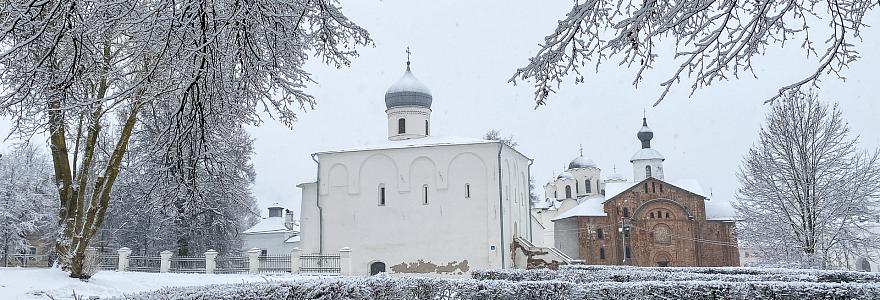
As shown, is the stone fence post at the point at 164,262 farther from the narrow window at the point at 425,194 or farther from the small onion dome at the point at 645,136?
the small onion dome at the point at 645,136

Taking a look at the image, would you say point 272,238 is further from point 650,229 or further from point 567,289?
point 567,289

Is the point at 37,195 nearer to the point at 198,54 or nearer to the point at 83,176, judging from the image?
the point at 83,176

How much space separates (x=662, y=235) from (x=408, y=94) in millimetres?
17656

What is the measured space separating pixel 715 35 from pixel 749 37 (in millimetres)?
230

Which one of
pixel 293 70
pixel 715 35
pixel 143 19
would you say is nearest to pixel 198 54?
pixel 143 19

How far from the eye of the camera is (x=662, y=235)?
121ft

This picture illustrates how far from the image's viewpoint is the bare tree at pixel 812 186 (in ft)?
58.5

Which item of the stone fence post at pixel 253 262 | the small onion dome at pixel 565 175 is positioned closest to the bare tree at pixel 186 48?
the stone fence post at pixel 253 262

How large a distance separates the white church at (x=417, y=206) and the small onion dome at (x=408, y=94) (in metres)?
1.97

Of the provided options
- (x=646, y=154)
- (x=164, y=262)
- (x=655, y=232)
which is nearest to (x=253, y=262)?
(x=164, y=262)

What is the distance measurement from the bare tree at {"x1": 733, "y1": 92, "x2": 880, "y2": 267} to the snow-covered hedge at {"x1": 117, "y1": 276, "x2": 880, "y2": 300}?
36.3ft

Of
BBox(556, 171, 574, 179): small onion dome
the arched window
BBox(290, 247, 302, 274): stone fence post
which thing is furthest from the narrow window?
BBox(556, 171, 574, 179): small onion dome

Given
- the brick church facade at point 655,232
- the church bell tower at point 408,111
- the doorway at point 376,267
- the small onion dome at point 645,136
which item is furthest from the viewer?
the small onion dome at point 645,136

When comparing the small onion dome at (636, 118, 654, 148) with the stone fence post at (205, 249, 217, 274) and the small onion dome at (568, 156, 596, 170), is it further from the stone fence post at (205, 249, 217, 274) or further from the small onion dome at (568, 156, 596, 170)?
the stone fence post at (205, 249, 217, 274)
